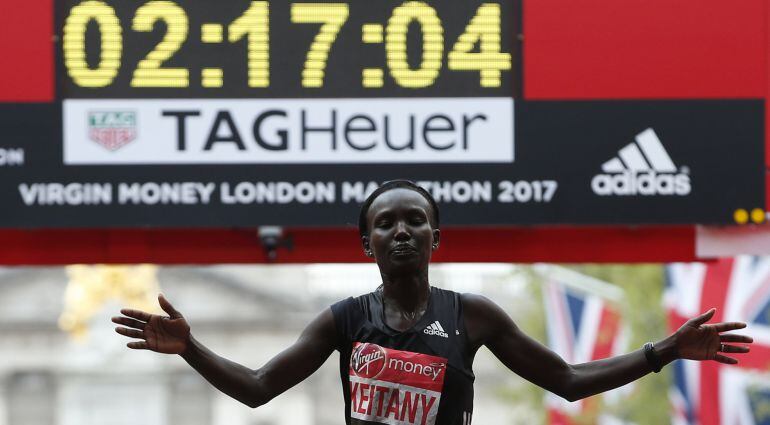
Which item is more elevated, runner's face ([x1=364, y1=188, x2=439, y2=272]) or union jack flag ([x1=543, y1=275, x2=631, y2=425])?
runner's face ([x1=364, y1=188, x2=439, y2=272])

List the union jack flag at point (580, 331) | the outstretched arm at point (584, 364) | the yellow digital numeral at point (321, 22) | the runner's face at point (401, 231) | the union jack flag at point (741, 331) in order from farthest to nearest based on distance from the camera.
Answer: the union jack flag at point (580, 331), the union jack flag at point (741, 331), the yellow digital numeral at point (321, 22), the outstretched arm at point (584, 364), the runner's face at point (401, 231)

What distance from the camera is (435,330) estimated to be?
4898 mm

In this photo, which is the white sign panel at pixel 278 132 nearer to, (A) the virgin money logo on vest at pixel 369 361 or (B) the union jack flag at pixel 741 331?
(A) the virgin money logo on vest at pixel 369 361

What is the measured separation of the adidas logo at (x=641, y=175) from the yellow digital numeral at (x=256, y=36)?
1.50 metres

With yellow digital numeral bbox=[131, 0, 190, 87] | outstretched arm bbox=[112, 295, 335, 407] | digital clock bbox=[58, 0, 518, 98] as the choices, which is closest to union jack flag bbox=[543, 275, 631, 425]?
digital clock bbox=[58, 0, 518, 98]

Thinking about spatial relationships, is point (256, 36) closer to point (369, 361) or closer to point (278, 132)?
point (278, 132)

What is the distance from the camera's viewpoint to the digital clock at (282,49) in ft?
22.8

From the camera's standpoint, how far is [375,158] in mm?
6859

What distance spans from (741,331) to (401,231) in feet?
31.6

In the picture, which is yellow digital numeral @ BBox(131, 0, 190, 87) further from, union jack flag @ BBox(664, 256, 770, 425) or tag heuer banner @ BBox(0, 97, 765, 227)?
union jack flag @ BBox(664, 256, 770, 425)

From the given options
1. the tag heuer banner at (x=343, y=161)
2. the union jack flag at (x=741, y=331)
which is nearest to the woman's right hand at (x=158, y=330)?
the tag heuer banner at (x=343, y=161)

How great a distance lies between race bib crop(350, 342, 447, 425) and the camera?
4.81 m

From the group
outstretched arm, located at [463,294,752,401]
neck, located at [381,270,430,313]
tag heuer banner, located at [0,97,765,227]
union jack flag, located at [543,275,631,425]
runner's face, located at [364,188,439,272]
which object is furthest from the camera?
union jack flag, located at [543,275,631,425]

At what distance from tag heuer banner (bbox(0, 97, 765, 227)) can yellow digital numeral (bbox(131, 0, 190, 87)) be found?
0.10 meters
